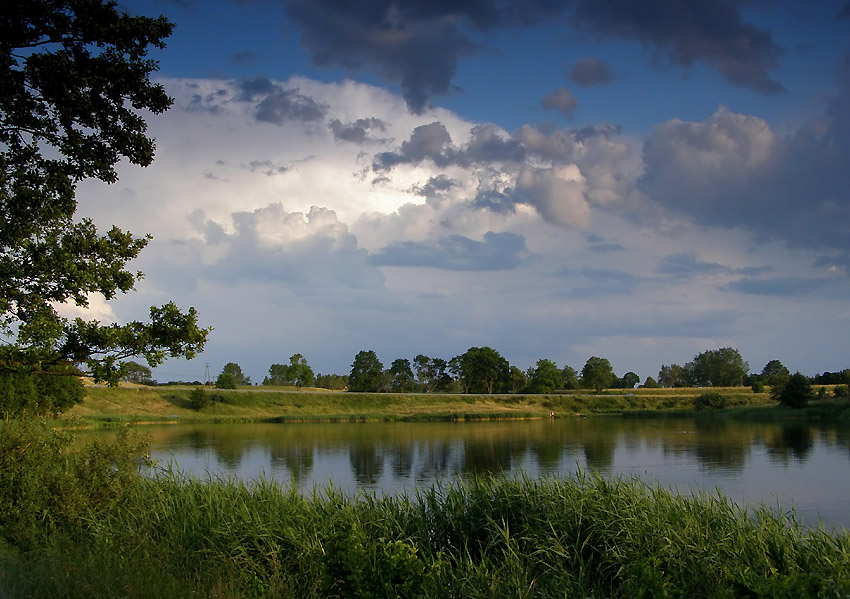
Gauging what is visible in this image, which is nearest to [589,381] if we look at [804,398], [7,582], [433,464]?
[804,398]

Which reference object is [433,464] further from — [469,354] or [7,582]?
[469,354]

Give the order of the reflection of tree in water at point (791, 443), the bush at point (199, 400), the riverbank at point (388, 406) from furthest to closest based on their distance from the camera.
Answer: the bush at point (199, 400), the riverbank at point (388, 406), the reflection of tree in water at point (791, 443)

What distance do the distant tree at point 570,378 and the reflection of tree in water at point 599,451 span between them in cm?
10440

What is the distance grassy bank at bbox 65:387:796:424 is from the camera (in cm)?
7856

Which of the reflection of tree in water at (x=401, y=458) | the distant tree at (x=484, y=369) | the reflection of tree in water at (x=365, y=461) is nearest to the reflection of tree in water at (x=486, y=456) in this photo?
the reflection of tree in water at (x=401, y=458)

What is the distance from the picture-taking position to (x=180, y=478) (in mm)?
16391

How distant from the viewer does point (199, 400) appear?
3285 inches

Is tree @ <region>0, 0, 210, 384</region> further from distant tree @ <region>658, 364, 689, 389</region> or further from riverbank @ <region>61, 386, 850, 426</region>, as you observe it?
distant tree @ <region>658, 364, 689, 389</region>

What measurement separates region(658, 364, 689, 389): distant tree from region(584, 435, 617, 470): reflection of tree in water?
128493 mm

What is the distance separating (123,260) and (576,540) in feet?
32.8

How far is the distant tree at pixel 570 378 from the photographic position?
159625mm

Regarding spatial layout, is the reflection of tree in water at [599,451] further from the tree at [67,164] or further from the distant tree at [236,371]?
the distant tree at [236,371]

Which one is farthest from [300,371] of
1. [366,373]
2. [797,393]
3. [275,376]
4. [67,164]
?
[67,164]

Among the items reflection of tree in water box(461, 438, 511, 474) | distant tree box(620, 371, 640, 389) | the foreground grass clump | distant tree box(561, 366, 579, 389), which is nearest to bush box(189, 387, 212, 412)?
reflection of tree in water box(461, 438, 511, 474)
